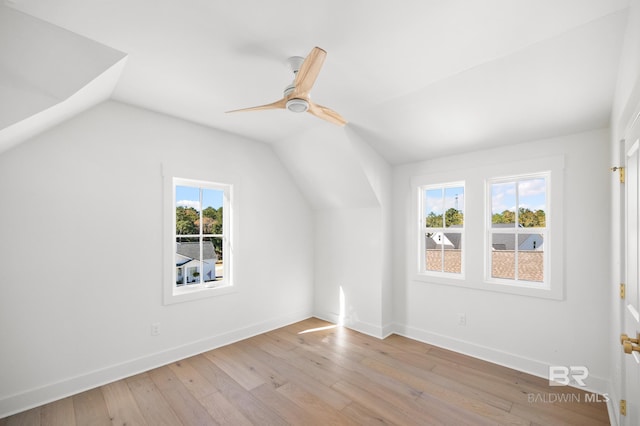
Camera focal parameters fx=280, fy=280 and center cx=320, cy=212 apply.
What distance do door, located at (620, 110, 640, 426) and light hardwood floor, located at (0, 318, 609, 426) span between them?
0.74m

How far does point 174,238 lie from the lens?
10.0ft

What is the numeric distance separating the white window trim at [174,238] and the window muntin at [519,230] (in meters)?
3.06

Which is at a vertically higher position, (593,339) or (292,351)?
(593,339)

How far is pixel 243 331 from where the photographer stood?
3586 millimetres

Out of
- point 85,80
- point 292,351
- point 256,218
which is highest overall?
point 85,80

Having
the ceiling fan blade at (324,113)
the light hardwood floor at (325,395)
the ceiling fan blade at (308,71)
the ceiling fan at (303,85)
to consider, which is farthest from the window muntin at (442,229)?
the ceiling fan blade at (308,71)

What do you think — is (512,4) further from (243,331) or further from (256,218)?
(243,331)

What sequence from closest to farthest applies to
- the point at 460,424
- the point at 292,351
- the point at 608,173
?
1. the point at 460,424
2. the point at 608,173
3. the point at 292,351

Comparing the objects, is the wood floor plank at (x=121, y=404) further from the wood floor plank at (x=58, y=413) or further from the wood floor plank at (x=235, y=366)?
the wood floor plank at (x=235, y=366)

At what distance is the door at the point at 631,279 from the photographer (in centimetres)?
133

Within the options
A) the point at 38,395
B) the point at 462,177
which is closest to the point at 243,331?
the point at 38,395

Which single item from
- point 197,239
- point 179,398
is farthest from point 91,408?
point 197,239

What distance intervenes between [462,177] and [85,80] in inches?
139

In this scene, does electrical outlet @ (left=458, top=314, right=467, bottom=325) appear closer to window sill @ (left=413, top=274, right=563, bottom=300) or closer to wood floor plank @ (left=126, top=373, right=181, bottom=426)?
window sill @ (left=413, top=274, right=563, bottom=300)
